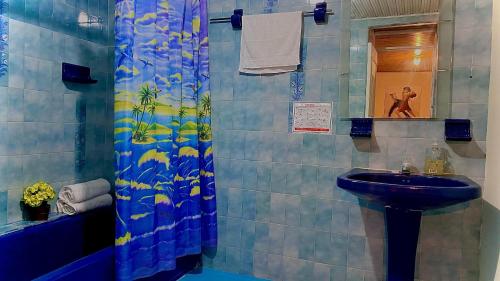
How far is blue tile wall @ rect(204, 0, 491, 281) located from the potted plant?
1000 mm

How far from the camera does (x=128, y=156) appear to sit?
5.31ft

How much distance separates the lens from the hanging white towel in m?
2.07

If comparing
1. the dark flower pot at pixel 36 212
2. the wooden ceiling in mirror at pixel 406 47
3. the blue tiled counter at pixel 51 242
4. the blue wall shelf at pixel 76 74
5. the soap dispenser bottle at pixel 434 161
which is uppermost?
the wooden ceiling in mirror at pixel 406 47

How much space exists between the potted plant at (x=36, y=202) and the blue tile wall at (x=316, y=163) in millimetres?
1000

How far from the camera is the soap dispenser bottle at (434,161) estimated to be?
1.79 meters

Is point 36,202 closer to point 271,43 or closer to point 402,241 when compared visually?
point 271,43

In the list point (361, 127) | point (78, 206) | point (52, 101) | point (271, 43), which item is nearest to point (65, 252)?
point (78, 206)

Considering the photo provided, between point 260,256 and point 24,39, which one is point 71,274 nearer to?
point 260,256

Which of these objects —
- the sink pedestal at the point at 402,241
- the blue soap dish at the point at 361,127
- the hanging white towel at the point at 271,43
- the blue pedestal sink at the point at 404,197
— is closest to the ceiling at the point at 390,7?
the hanging white towel at the point at 271,43

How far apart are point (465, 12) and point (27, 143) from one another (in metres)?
2.47

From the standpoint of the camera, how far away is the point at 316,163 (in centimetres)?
207

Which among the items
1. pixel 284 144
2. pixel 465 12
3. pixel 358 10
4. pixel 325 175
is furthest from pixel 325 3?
pixel 325 175

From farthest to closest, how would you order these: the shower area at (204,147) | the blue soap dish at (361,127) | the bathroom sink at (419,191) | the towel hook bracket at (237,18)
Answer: the towel hook bracket at (237,18) < the blue soap dish at (361,127) < the shower area at (204,147) < the bathroom sink at (419,191)

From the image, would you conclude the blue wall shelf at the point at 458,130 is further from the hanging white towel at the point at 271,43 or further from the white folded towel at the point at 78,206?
the white folded towel at the point at 78,206
